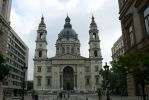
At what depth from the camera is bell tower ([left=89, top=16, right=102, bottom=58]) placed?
341 feet

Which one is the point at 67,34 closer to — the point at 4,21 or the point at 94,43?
the point at 94,43

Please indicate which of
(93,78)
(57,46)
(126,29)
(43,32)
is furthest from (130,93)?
(57,46)

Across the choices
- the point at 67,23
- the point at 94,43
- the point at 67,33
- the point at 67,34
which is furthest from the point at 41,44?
the point at 67,23

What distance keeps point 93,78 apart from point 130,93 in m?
79.1

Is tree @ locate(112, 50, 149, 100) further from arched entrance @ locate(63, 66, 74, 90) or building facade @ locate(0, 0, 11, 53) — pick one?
arched entrance @ locate(63, 66, 74, 90)

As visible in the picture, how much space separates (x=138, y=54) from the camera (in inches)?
640

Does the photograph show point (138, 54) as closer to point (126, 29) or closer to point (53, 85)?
point (126, 29)

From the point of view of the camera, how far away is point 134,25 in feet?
73.2

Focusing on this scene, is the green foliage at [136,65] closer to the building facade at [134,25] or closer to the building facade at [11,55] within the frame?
the building facade at [134,25]

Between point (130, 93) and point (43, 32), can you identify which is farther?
point (43, 32)

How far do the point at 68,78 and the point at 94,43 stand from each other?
22.1m

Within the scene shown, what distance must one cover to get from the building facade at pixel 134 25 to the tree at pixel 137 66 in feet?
10.5

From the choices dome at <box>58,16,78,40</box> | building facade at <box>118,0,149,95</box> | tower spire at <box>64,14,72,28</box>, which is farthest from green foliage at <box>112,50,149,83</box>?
tower spire at <box>64,14,72,28</box>

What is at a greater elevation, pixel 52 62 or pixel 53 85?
pixel 52 62
